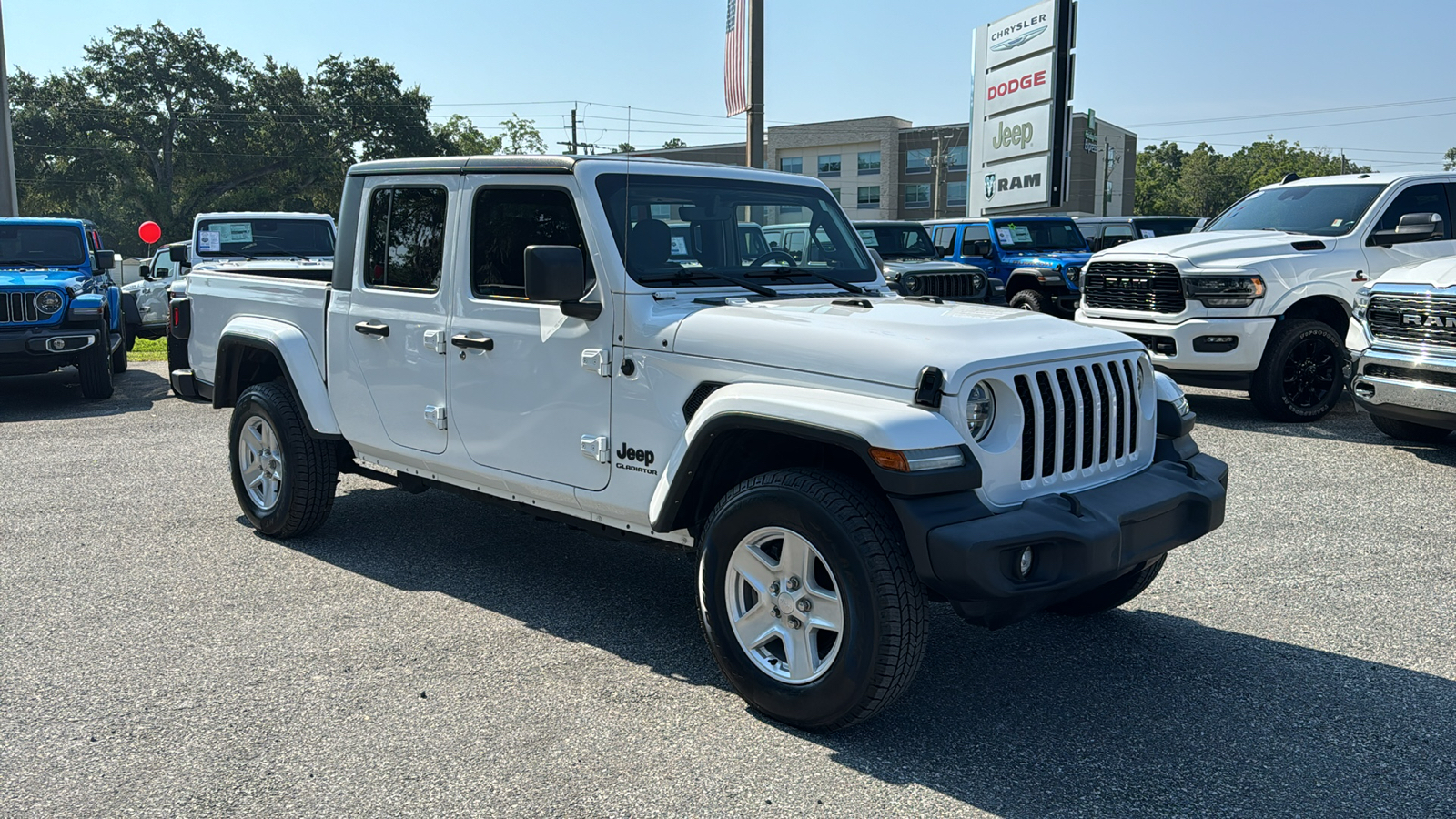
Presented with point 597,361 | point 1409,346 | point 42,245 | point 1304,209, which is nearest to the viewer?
point 597,361

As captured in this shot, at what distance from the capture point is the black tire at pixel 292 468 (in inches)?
235

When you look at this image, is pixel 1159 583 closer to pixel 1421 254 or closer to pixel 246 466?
pixel 246 466

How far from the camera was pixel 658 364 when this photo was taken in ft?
13.8

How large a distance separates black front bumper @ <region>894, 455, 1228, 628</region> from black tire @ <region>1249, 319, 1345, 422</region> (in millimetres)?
6592

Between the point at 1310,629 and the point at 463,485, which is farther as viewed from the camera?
the point at 463,485

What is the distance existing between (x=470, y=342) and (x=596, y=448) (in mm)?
860

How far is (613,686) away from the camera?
4.20 meters

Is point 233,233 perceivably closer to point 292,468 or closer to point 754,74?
point 754,74

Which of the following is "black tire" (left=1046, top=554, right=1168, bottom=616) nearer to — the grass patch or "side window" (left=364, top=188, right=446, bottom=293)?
"side window" (left=364, top=188, right=446, bottom=293)

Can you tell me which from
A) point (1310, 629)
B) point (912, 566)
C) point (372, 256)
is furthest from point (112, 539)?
point (1310, 629)

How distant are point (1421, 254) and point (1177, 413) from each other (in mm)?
7354

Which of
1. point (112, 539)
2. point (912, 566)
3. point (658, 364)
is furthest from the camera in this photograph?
point (112, 539)

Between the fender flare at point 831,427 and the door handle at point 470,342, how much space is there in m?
1.18

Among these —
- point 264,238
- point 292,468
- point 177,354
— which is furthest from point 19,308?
point 292,468
